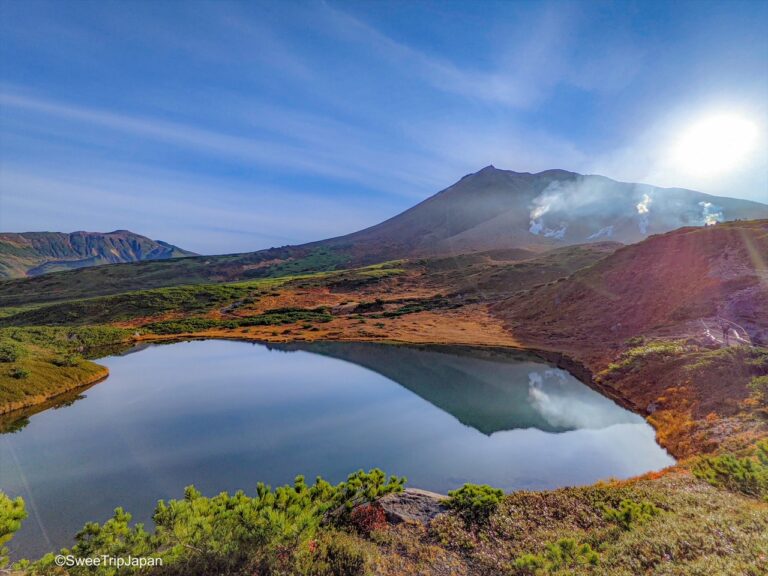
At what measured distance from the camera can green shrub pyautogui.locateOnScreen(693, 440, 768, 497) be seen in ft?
39.0

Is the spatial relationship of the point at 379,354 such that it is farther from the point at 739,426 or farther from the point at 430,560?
the point at 430,560

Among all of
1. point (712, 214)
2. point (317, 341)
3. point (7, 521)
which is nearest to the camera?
point (7, 521)

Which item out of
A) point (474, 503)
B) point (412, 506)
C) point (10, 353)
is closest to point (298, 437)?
point (412, 506)

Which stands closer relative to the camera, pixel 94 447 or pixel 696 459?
pixel 696 459

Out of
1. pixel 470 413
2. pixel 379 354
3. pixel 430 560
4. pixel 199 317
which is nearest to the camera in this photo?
pixel 430 560

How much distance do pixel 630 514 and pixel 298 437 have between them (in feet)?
57.7

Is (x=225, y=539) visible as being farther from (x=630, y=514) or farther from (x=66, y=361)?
(x=66, y=361)

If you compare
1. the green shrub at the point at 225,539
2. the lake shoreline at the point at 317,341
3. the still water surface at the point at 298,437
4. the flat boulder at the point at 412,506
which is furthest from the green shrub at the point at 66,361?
the flat boulder at the point at 412,506

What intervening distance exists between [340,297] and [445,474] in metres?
84.2

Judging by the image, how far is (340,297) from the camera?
101 metres

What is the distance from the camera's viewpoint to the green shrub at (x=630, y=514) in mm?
10419

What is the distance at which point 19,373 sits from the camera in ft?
98.0

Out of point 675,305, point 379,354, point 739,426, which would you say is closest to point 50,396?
point 379,354

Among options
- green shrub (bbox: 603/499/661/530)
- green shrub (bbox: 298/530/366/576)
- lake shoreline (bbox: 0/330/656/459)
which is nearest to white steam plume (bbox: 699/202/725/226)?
lake shoreline (bbox: 0/330/656/459)
